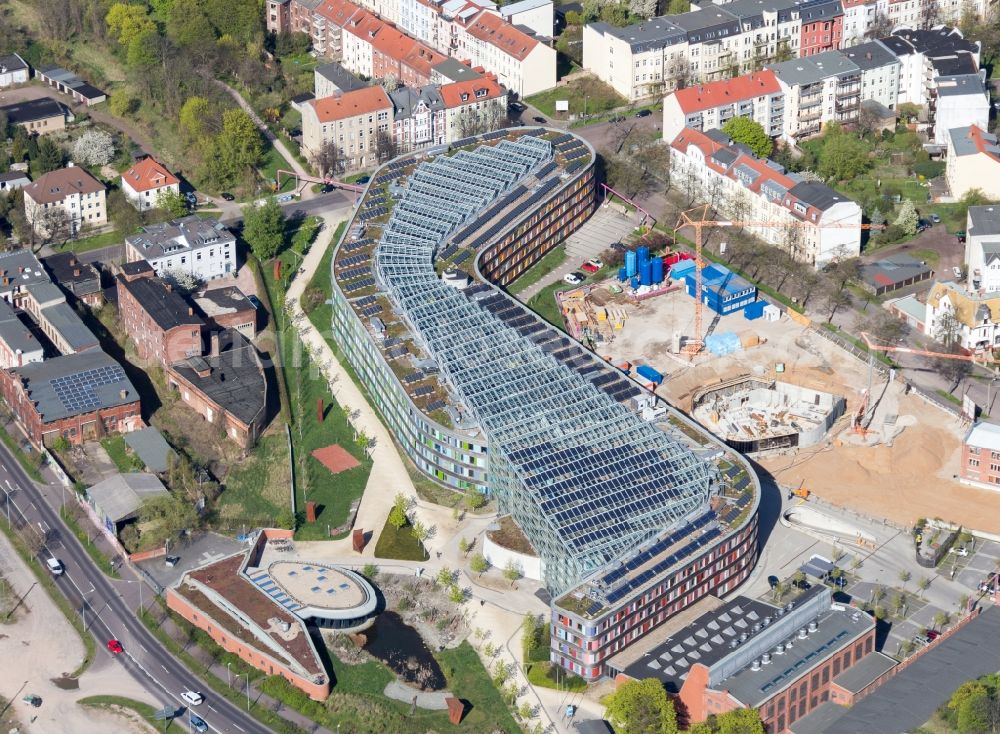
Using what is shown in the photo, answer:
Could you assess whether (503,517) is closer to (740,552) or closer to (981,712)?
(740,552)

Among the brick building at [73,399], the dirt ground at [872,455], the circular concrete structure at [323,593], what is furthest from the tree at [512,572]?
the brick building at [73,399]

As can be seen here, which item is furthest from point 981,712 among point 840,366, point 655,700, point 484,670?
point 840,366

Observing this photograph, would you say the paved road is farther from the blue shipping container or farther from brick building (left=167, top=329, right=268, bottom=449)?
the blue shipping container

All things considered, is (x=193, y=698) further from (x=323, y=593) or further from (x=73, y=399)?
(x=73, y=399)

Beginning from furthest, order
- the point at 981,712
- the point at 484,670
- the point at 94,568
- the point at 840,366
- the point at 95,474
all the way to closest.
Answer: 1. the point at 840,366
2. the point at 95,474
3. the point at 94,568
4. the point at 484,670
5. the point at 981,712

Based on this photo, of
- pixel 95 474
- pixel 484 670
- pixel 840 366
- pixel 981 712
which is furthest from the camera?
pixel 840 366

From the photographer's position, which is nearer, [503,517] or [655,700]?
[655,700]
